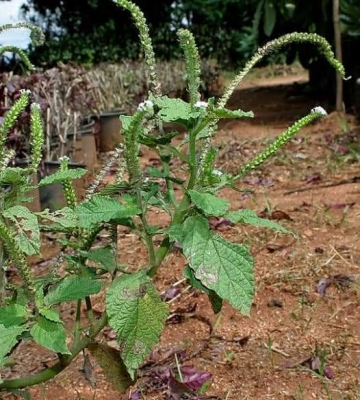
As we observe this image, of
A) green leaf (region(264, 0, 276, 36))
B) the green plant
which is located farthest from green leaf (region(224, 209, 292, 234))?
green leaf (region(264, 0, 276, 36))

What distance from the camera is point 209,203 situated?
1.06 meters

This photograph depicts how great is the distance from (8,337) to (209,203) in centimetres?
36

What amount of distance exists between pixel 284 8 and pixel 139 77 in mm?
2839

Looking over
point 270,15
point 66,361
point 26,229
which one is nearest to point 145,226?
point 26,229

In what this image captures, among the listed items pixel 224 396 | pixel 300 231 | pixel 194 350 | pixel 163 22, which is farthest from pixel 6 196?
pixel 163 22

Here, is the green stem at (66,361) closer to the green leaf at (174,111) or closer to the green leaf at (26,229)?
the green leaf at (26,229)

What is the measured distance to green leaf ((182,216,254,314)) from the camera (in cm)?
108

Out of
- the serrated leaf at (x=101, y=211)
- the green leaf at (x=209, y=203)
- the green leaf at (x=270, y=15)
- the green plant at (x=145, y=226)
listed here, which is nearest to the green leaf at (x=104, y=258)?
the green plant at (x=145, y=226)

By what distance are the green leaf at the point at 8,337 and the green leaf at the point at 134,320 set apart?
5.4 inches

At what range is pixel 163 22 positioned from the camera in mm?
15891

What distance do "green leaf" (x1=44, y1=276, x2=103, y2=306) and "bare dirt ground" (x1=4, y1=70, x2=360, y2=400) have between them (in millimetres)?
851

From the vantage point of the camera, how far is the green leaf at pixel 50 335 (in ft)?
3.56

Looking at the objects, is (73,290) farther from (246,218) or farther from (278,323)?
(278,323)

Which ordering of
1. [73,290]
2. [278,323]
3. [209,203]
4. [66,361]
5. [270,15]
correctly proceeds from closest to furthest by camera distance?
[209,203]
[73,290]
[66,361]
[278,323]
[270,15]
